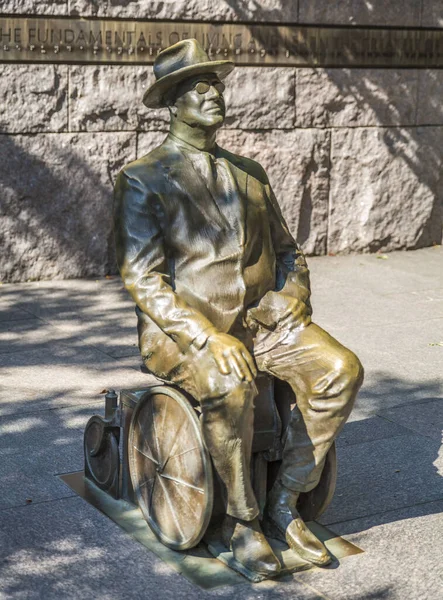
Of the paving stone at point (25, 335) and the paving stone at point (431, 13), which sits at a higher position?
the paving stone at point (431, 13)

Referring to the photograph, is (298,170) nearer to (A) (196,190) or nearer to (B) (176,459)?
(A) (196,190)

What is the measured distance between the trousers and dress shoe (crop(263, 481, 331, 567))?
60 mm

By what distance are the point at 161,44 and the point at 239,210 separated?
4.87 m

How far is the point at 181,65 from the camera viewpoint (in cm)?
443

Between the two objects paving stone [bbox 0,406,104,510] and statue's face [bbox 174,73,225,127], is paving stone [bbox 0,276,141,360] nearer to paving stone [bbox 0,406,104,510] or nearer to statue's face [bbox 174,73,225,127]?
paving stone [bbox 0,406,104,510]

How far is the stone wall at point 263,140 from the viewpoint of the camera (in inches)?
342

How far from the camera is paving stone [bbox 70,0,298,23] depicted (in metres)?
8.70

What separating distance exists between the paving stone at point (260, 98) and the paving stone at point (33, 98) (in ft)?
4.87

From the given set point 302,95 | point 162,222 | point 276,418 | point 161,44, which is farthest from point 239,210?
point 302,95

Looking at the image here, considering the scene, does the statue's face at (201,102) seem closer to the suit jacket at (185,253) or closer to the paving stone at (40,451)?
the suit jacket at (185,253)

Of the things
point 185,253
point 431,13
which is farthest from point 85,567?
point 431,13

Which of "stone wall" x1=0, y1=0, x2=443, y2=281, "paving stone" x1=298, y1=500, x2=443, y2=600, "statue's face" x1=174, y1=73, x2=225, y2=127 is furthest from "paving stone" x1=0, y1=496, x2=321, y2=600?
"stone wall" x1=0, y1=0, x2=443, y2=281

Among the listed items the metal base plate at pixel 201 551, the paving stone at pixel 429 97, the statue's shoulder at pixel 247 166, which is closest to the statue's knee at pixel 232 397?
the metal base plate at pixel 201 551

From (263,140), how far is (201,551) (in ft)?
19.3
